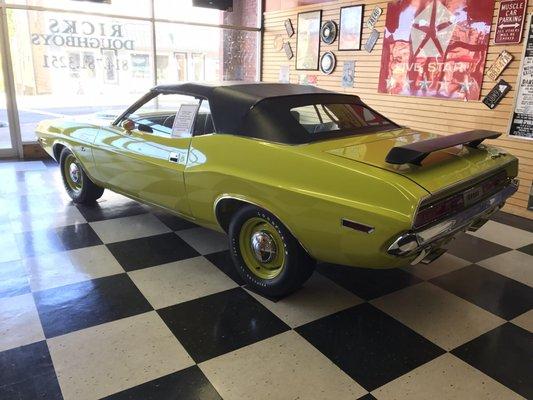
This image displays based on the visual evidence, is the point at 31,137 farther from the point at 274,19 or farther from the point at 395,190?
the point at 395,190

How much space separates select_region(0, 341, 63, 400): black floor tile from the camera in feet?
5.97

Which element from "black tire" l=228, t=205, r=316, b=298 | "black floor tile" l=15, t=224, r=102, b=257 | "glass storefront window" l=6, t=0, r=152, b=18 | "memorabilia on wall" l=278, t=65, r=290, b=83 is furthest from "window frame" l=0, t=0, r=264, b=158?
"black tire" l=228, t=205, r=316, b=298

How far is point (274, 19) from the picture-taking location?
298 inches

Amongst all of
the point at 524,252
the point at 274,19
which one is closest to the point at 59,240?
the point at 524,252

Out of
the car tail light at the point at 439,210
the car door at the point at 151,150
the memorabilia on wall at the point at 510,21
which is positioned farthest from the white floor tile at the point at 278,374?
the memorabilia on wall at the point at 510,21

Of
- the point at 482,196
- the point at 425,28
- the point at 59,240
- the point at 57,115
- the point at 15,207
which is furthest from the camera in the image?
the point at 57,115

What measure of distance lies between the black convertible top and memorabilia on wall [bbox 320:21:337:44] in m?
3.60

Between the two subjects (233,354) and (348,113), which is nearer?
(233,354)

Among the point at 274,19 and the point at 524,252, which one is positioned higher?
the point at 274,19

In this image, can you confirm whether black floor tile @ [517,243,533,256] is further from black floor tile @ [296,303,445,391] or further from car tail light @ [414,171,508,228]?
black floor tile @ [296,303,445,391]

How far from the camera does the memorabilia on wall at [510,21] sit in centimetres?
420

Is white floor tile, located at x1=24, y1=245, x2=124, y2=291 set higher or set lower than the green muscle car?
lower

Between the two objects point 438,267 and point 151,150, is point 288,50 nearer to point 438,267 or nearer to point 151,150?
point 151,150

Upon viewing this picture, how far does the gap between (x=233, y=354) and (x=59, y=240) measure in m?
1.96
